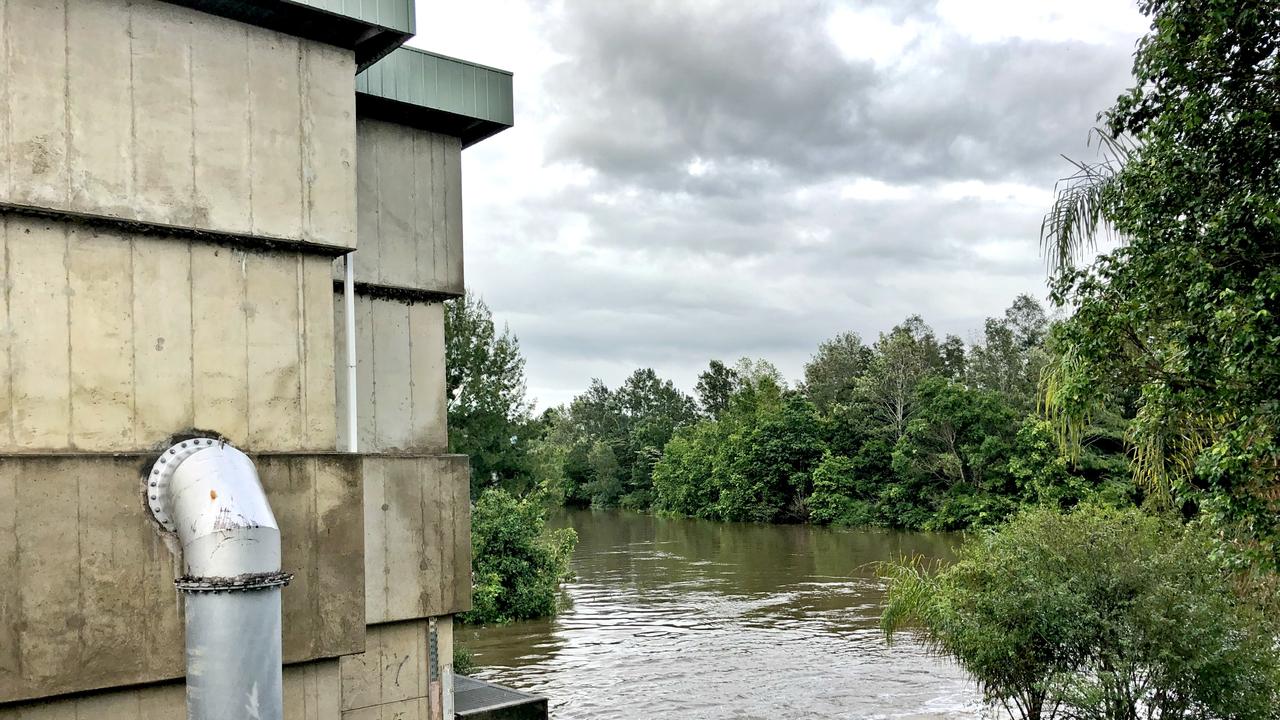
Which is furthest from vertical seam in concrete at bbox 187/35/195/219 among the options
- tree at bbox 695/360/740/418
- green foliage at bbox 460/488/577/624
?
tree at bbox 695/360/740/418

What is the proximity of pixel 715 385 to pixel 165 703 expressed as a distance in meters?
92.1

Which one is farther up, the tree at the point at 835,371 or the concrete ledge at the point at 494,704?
the tree at the point at 835,371

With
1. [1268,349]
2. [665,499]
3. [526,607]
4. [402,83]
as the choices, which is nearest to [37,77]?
[402,83]

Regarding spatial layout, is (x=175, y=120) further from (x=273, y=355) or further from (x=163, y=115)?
(x=273, y=355)

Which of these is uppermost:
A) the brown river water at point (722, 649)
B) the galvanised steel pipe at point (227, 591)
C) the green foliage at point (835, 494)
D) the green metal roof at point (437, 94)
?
the green metal roof at point (437, 94)

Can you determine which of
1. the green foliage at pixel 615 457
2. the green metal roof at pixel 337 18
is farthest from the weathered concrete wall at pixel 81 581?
the green foliage at pixel 615 457

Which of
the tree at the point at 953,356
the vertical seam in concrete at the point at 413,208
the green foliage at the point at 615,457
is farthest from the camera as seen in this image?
the green foliage at the point at 615,457

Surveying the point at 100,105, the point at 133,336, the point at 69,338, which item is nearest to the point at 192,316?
the point at 133,336

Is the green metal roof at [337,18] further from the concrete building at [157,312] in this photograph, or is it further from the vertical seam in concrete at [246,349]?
the vertical seam in concrete at [246,349]

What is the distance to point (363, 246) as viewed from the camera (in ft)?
30.9

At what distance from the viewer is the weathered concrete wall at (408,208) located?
9.46 m

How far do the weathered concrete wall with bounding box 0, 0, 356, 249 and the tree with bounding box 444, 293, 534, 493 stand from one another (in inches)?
851

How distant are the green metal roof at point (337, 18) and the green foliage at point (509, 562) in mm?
14793

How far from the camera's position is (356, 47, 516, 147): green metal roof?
9508 millimetres
